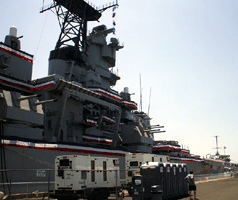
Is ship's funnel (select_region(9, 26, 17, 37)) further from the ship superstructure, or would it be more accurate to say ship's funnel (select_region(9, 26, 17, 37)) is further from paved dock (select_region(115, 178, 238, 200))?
paved dock (select_region(115, 178, 238, 200))

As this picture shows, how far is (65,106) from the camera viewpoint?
2436cm

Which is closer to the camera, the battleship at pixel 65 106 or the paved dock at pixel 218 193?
the paved dock at pixel 218 193

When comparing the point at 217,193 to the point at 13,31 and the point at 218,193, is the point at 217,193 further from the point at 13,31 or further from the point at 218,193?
the point at 13,31

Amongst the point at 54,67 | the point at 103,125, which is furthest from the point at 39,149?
the point at 54,67

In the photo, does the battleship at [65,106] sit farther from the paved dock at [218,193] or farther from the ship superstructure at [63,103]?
the paved dock at [218,193]

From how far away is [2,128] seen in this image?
Answer: 683 inches

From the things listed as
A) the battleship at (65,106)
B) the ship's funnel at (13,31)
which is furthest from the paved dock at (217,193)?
the ship's funnel at (13,31)

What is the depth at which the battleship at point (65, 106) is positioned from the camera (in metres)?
17.8

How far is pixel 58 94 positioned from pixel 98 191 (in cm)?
1356

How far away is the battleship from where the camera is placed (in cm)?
1778

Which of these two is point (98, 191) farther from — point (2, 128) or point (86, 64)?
point (86, 64)

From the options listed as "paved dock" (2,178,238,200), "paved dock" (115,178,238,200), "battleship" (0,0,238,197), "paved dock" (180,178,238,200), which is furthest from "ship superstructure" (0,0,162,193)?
"paved dock" (180,178,238,200)

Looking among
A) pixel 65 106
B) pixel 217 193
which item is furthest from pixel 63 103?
pixel 217 193

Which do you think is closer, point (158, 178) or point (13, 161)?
point (158, 178)
